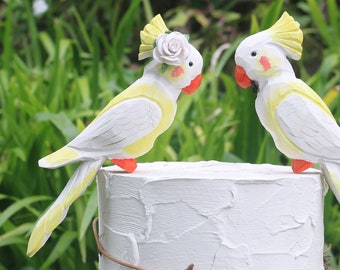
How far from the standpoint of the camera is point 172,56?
1.19m

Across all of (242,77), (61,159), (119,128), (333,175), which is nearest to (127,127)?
(119,128)

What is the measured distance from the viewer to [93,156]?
1.19 meters

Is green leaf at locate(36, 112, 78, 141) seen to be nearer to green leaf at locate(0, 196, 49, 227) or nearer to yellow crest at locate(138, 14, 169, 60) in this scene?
green leaf at locate(0, 196, 49, 227)

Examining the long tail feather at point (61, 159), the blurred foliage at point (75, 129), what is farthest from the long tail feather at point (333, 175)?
the blurred foliage at point (75, 129)

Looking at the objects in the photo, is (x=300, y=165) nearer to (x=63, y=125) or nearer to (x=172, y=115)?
(x=172, y=115)

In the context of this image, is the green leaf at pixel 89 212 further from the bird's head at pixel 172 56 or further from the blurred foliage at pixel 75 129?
the bird's head at pixel 172 56

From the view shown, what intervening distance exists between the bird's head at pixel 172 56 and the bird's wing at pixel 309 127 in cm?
15

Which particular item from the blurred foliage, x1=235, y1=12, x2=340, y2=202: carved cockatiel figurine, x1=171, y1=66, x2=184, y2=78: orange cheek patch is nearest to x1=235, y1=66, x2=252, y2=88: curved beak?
x1=235, y1=12, x2=340, y2=202: carved cockatiel figurine

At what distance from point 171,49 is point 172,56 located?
0.01 m

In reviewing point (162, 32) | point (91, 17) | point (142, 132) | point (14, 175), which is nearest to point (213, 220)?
point (142, 132)

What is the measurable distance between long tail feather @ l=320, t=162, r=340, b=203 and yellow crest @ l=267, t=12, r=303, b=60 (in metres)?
0.19

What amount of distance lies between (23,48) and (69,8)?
0.31 metres

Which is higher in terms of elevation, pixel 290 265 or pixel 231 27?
pixel 290 265

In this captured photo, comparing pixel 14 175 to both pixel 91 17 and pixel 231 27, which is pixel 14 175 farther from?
pixel 231 27
